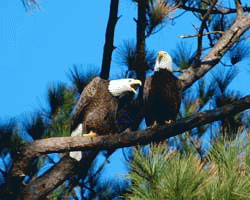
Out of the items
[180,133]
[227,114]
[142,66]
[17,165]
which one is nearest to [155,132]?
[180,133]

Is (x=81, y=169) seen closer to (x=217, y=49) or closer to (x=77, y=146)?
(x=77, y=146)

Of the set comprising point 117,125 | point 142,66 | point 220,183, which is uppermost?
point 142,66

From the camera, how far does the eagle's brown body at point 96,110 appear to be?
462 cm

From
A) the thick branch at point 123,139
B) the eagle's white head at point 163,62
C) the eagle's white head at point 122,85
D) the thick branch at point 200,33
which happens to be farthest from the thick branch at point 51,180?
the thick branch at point 200,33

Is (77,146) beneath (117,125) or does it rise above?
beneath

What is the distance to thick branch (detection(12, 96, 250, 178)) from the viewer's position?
3.77 m

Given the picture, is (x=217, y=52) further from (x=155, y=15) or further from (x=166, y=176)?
(x=166, y=176)

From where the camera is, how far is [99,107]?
15.3 ft

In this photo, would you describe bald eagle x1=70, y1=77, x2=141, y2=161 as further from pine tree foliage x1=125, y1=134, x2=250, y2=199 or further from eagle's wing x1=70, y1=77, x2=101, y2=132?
pine tree foliage x1=125, y1=134, x2=250, y2=199

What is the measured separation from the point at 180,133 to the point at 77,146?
52 centimetres

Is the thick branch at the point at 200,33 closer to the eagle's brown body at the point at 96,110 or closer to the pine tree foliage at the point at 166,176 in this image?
the eagle's brown body at the point at 96,110

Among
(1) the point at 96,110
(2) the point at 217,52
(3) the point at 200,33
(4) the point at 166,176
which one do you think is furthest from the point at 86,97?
(4) the point at 166,176

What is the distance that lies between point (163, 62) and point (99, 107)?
52cm

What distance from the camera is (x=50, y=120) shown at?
4.81 m
